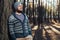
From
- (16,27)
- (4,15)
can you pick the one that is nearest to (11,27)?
(16,27)

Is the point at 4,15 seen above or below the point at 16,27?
above

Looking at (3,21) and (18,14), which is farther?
(18,14)

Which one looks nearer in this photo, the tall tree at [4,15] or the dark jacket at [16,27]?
the tall tree at [4,15]

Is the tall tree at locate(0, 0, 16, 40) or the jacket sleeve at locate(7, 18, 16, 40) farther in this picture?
the jacket sleeve at locate(7, 18, 16, 40)

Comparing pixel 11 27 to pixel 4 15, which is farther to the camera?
pixel 11 27

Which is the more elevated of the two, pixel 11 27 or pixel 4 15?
pixel 4 15

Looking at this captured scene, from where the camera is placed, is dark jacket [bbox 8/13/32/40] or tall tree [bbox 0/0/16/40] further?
dark jacket [bbox 8/13/32/40]

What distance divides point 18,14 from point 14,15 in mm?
91

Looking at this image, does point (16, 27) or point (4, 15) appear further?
point (16, 27)

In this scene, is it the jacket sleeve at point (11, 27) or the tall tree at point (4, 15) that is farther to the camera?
the jacket sleeve at point (11, 27)

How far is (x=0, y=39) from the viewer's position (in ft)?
12.8

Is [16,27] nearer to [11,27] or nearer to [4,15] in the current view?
[11,27]

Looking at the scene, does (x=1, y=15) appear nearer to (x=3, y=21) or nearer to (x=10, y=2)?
(x=3, y=21)

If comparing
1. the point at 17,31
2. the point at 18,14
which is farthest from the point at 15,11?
the point at 17,31
